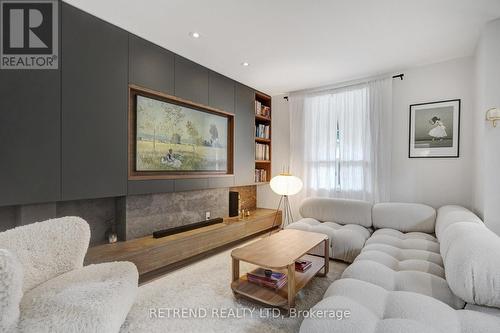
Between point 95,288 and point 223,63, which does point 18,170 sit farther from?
point 223,63

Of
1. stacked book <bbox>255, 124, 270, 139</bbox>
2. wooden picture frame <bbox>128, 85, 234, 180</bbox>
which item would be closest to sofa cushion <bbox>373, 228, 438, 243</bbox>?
wooden picture frame <bbox>128, 85, 234, 180</bbox>

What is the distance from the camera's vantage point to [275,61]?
122 inches

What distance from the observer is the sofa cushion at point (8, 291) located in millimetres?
977

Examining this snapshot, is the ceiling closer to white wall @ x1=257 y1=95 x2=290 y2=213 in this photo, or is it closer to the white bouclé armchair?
white wall @ x1=257 y1=95 x2=290 y2=213

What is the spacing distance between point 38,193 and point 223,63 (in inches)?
93.9

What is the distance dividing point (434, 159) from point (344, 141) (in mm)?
1148

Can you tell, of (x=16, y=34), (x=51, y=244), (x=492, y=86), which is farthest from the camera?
(x=492, y=86)

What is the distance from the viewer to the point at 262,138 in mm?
4457

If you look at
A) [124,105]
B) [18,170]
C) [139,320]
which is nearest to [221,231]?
[139,320]

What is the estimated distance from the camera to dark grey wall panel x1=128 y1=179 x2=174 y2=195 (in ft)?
8.18

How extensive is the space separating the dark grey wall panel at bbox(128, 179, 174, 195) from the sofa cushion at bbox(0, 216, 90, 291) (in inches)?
34.6

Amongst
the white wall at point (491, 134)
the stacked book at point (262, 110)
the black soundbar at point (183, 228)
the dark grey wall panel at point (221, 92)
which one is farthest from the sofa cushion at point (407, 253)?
the stacked book at point (262, 110)

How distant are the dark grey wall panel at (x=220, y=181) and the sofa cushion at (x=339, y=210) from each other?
45.7 inches

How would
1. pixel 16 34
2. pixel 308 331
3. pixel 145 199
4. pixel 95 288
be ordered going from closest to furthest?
pixel 308 331 < pixel 95 288 < pixel 16 34 < pixel 145 199
